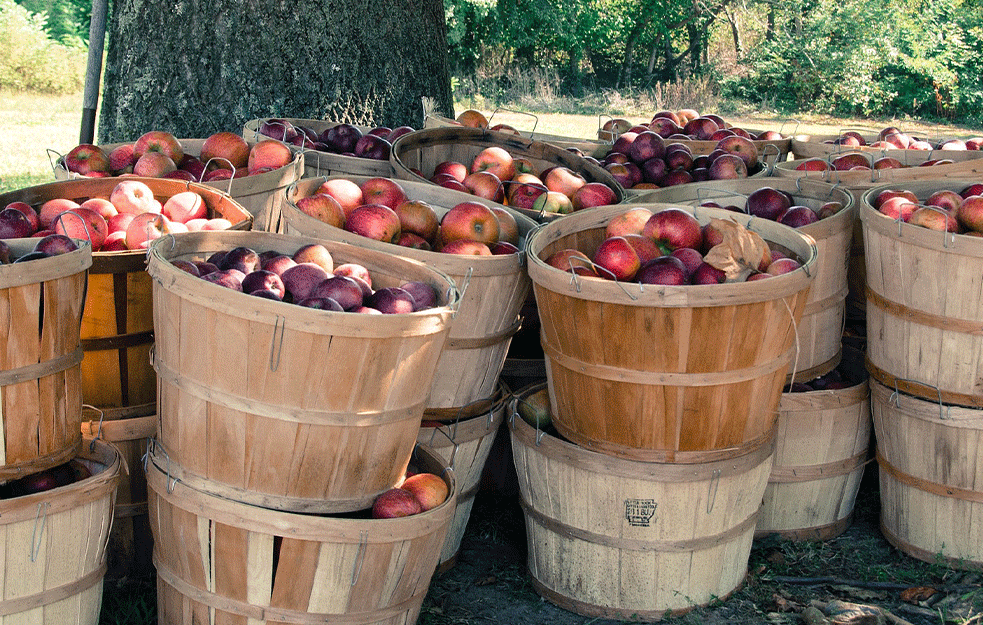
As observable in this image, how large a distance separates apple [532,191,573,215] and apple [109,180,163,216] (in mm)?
Result: 1599

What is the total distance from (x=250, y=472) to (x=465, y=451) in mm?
1115

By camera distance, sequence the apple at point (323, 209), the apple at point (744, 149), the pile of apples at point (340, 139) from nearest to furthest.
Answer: the apple at point (323, 209) < the pile of apples at point (340, 139) < the apple at point (744, 149)

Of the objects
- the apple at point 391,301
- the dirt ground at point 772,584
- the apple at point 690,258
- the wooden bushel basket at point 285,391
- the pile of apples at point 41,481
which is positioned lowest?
the dirt ground at point 772,584

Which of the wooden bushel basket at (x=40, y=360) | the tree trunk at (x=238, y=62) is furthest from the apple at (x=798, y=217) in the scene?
the tree trunk at (x=238, y=62)

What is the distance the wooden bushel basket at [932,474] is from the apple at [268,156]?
2760 millimetres

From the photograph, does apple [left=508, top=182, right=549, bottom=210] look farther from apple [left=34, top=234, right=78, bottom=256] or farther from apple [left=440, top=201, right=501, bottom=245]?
apple [left=34, top=234, right=78, bottom=256]

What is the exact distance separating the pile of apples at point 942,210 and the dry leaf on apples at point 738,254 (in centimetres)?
66

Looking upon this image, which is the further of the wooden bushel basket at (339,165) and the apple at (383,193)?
the wooden bushel basket at (339,165)

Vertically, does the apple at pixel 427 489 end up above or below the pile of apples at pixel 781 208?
below

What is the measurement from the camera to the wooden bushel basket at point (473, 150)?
4.68 metres

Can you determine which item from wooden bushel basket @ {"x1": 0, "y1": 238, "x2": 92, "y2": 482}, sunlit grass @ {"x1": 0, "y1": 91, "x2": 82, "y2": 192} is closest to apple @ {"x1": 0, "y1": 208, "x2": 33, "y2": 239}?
wooden bushel basket @ {"x1": 0, "y1": 238, "x2": 92, "y2": 482}

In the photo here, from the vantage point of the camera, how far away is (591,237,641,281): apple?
131 inches

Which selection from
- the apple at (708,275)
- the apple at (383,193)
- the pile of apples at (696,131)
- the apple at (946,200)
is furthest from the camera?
the pile of apples at (696,131)

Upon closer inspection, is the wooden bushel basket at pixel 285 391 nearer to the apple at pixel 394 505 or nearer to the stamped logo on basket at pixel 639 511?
the apple at pixel 394 505
